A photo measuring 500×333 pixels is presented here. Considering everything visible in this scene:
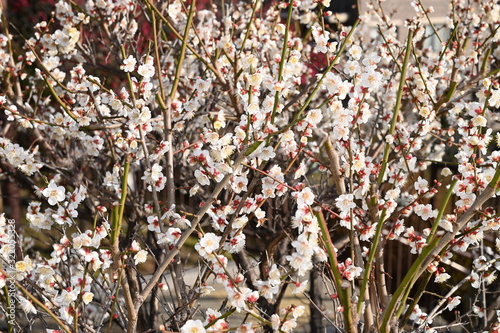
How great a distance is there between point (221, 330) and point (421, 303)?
4.70m

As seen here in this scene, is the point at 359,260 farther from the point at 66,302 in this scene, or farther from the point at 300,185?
the point at 66,302

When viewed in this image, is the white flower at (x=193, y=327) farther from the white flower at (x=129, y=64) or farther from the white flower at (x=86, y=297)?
the white flower at (x=129, y=64)

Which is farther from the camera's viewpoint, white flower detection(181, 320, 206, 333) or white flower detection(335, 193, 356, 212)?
white flower detection(335, 193, 356, 212)

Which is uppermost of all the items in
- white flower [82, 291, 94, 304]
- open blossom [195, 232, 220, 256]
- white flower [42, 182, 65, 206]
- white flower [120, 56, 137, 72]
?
white flower [120, 56, 137, 72]

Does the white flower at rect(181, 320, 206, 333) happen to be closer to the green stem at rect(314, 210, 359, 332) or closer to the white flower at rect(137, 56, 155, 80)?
the green stem at rect(314, 210, 359, 332)

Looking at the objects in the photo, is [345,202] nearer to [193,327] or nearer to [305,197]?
[305,197]

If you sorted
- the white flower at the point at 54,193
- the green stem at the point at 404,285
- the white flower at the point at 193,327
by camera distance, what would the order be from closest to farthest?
the white flower at the point at 193,327, the green stem at the point at 404,285, the white flower at the point at 54,193

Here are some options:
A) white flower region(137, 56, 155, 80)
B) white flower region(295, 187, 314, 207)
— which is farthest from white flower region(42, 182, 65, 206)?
white flower region(295, 187, 314, 207)

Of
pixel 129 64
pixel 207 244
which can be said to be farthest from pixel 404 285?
pixel 129 64

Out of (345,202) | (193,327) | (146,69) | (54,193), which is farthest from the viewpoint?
(146,69)

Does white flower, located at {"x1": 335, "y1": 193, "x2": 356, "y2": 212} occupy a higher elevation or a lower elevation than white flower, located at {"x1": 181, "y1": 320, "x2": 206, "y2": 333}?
higher

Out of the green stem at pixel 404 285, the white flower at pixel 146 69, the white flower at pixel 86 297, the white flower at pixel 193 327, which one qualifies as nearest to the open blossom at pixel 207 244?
the white flower at pixel 193 327

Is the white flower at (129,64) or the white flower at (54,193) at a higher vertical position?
the white flower at (129,64)

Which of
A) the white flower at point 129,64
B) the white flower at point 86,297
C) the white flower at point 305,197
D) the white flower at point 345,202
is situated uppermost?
the white flower at point 129,64
